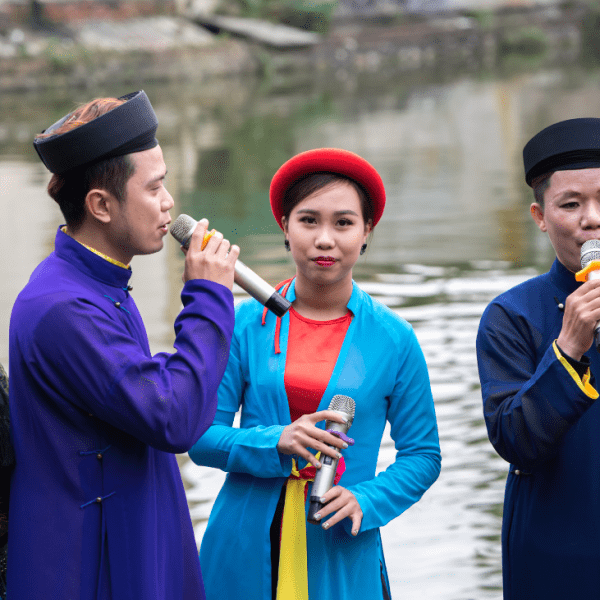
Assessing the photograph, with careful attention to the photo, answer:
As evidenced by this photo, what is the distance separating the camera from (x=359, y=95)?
25.8m

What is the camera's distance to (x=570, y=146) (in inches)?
91.7

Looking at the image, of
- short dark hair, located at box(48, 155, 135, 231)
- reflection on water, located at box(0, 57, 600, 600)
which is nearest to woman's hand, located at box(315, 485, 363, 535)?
short dark hair, located at box(48, 155, 135, 231)

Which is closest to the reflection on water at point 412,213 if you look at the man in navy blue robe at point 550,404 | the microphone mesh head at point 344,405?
the man in navy blue robe at point 550,404

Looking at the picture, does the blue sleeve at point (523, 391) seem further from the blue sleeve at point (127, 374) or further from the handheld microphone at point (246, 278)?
the blue sleeve at point (127, 374)

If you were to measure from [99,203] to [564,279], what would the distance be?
111 cm

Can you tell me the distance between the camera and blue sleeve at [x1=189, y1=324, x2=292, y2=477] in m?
2.45

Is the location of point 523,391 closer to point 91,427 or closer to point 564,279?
point 564,279

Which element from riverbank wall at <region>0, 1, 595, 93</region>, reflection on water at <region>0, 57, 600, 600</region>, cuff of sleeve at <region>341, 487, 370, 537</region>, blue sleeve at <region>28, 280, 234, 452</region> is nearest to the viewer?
blue sleeve at <region>28, 280, 234, 452</region>

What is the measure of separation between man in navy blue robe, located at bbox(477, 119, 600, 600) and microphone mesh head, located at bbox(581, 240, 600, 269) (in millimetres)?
64

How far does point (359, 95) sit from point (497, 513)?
22.4m

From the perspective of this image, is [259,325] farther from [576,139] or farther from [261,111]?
[261,111]

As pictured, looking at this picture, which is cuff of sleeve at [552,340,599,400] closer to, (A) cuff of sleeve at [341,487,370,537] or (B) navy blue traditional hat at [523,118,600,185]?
(B) navy blue traditional hat at [523,118,600,185]

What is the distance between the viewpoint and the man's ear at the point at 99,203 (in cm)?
214

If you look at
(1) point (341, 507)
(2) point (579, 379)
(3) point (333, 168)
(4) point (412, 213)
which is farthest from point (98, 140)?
(4) point (412, 213)
